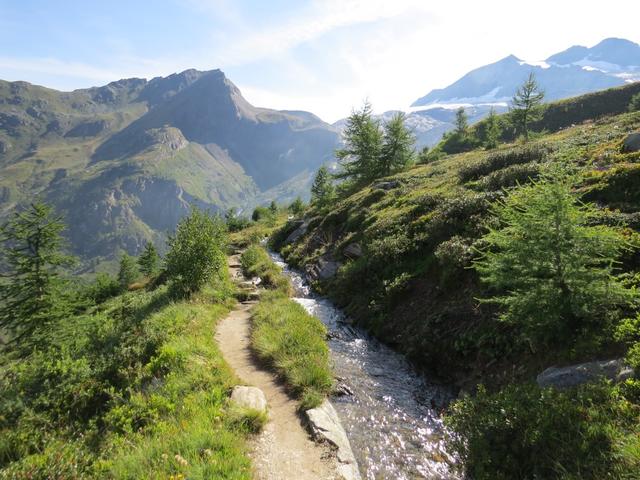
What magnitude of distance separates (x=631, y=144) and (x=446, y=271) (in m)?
16.3

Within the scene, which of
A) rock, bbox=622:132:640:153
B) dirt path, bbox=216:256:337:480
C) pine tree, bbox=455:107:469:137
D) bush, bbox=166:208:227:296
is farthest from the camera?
pine tree, bbox=455:107:469:137

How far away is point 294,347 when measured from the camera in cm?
1276

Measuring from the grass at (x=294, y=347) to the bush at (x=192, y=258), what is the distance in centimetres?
361

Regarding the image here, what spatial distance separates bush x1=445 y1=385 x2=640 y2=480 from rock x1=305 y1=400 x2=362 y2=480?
8.21 feet

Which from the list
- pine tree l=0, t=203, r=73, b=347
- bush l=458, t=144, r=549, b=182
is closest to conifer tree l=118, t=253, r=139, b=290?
pine tree l=0, t=203, r=73, b=347

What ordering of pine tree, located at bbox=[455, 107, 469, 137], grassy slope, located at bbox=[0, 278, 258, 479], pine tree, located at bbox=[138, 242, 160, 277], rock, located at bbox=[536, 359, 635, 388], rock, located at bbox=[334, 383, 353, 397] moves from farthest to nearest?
pine tree, located at bbox=[455, 107, 469, 137] < pine tree, located at bbox=[138, 242, 160, 277] < rock, located at bbox=[334, 383, 353, 397] < rock, located at bbox=[536, 359, 635, 388] < grassy slope, located at bbox=[0, 278, 258, 479]

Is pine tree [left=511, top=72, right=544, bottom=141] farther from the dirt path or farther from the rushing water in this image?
the dirt path

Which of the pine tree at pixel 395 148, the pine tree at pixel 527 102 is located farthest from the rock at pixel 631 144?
the pine tree at pixel 527 102

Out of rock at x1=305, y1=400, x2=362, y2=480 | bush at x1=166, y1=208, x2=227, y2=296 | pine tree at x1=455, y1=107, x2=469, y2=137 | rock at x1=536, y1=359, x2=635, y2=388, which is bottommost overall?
rock at x1=305, y1=400, x2=362, y2=480

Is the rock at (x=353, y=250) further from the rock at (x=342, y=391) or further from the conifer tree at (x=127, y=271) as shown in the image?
the conifer tree at (x=127, y=271)

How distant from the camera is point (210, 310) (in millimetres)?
17000

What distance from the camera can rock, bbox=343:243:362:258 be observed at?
2430 cm

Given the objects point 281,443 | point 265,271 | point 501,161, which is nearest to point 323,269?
point 265,271

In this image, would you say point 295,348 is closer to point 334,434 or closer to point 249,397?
point 249,397
